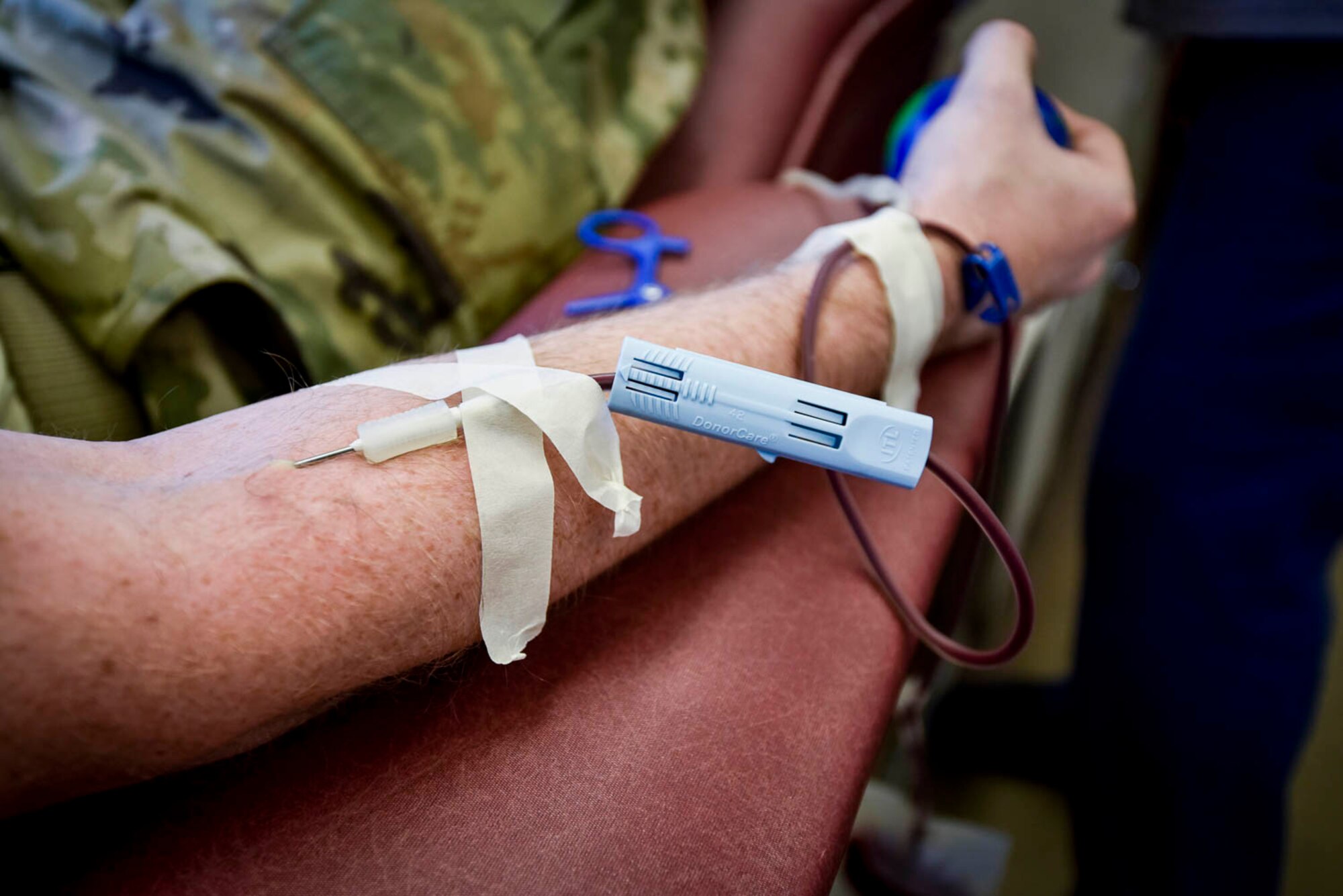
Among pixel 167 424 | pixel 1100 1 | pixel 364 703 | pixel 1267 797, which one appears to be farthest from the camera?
pixel 1100 1

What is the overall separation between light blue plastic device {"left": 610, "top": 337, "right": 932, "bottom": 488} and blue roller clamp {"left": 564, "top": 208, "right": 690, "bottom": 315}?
0.25 metres

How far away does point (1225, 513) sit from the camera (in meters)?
0.92

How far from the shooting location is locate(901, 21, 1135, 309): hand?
747mm

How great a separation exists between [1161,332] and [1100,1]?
0.64 metres

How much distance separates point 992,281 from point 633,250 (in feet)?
1.10

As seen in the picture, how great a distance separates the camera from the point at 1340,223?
3.01ft

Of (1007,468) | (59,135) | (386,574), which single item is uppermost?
(59,135)

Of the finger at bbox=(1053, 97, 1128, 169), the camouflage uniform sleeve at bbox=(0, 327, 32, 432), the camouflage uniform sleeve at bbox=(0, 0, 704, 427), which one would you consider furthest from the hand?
the camouflage uniform sleeve at bbox=(0, 327, 32, 432)

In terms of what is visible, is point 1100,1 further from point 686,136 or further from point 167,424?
point 167,424

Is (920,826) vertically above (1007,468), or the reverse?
(1007,468)

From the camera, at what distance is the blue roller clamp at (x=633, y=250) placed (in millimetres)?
726

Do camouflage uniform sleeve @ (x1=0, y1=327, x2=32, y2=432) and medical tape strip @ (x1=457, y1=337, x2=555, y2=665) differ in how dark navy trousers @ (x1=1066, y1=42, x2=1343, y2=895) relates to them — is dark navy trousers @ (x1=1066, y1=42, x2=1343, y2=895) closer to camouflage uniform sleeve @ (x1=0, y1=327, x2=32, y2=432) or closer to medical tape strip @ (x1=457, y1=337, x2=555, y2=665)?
medical tape strip @ (x1=457, y1=337, x2=555, y2=665)

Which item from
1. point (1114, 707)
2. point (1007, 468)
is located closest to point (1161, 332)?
point (1007, 468)

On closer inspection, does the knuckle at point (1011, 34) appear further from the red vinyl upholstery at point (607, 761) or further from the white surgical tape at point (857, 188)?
the red vinyl upholstery at point (607, 761)
